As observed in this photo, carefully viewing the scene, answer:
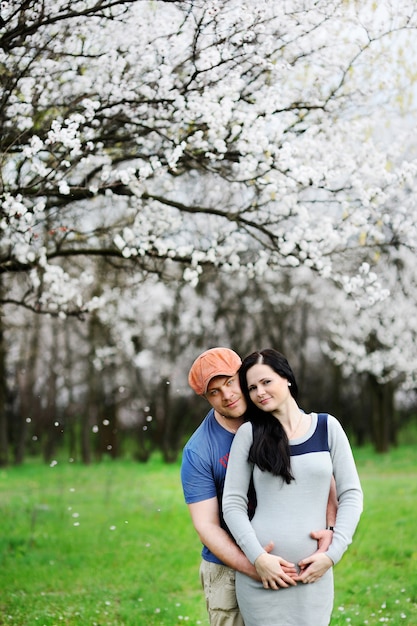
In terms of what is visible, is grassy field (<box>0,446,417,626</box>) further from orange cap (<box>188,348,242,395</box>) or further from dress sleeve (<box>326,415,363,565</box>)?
orange cap (<box>188,348,242,395</box>)

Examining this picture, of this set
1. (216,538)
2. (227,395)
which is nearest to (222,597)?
(216,538)

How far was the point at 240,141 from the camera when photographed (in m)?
7.64

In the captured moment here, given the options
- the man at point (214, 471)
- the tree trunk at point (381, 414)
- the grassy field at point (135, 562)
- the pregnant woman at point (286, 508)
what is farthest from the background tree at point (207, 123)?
the tree trunk at point (381, 414)

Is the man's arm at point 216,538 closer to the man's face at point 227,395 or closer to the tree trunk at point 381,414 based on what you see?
the man's face at point 227,395

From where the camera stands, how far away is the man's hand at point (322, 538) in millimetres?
3781

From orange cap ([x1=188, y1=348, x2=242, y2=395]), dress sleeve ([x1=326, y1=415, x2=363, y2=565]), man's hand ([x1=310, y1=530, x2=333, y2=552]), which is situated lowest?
man's hand ([x1=310, y1=530, x2=333, y2=552])

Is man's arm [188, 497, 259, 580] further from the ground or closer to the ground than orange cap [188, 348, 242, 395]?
closer to the ground

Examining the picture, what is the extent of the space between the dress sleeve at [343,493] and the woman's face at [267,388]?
10.5 inches

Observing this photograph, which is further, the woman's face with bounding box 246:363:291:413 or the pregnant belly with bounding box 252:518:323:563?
the woman's face with bounding box 246:363:291:413

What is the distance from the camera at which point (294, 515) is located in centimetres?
381

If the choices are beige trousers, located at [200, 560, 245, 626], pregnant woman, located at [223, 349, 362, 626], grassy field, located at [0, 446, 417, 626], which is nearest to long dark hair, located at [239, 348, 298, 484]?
pregnant woman, located at [223, 349, 362, 626]

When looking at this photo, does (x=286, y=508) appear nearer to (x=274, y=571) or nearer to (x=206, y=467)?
(x=274, y=571)

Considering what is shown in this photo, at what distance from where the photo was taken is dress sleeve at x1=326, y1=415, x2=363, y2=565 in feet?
12.4

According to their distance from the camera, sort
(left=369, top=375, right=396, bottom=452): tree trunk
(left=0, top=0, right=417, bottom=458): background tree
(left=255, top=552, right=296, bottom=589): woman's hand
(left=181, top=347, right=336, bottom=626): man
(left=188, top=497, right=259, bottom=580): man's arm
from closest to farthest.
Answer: (left=255, top=552, right=296, bottom=589): woman's hand
(left=188, top=497, right=259, bottom=580): man's arm
(left=181, top=347, right=336, bottom=626): man
(left=0, top=0, right=417, bottom=458): background tree
(left=369, top=375, right=396, bottom=452): tree trunk
